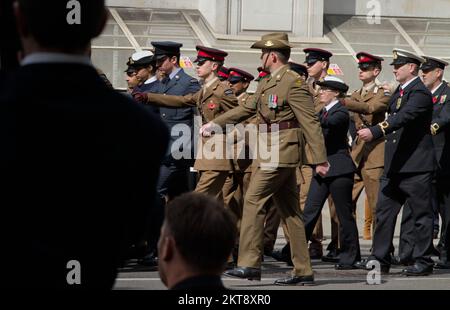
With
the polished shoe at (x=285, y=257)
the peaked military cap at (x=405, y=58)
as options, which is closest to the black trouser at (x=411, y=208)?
the peaked military cap at (x=405, y=58)

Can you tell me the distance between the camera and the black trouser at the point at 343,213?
1067 cm

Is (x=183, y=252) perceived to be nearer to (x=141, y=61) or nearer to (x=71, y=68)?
(x=71, y=68)

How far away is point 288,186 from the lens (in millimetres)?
9328

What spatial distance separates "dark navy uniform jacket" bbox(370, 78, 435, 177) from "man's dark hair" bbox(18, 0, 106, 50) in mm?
7321

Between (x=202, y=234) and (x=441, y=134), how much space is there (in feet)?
30.1

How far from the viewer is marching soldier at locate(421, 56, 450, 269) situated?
11609mm

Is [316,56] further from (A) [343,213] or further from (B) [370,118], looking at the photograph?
(A) [343,213]

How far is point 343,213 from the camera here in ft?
35.1

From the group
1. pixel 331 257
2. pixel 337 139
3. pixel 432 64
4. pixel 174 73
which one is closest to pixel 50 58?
pixel 337 139

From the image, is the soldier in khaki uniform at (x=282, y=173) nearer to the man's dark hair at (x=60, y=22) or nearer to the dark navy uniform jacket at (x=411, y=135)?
the dark navy uniform jacket at (x=411, y=135)

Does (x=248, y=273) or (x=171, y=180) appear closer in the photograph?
(x=248, y=273)

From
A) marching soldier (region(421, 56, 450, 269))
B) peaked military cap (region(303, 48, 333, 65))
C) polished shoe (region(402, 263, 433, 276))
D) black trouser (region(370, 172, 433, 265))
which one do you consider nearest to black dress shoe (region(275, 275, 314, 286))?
black trouser (region(370, 172, 433, 265))
